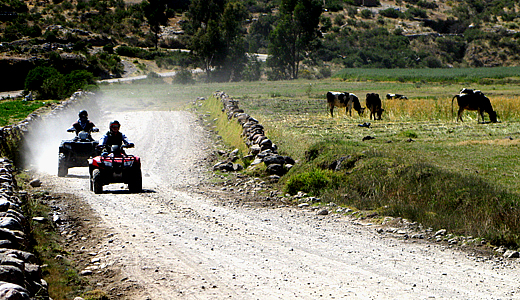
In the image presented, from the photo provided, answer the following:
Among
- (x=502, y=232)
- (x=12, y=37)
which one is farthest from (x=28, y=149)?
(x=12, y=37)

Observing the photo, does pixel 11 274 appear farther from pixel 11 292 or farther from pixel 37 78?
pixel 37 78

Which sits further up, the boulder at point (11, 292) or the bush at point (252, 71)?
the bush at point (252, 71)

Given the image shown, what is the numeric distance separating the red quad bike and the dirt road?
1.46 feet

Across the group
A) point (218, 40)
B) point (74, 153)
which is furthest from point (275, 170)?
point (218, 40)

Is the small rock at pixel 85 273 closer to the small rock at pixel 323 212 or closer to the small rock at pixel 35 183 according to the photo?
the small rock at pixel 323 212

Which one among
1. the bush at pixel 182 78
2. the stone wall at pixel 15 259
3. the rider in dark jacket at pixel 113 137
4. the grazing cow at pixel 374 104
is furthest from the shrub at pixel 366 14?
the stone wall at pixel 15 259

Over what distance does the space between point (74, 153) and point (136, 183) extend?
452cm

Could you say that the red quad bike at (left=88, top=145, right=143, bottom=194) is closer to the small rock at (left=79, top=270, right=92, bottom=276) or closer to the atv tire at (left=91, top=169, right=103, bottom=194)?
the atv tire at (left=91, top=169, right=103, bottom=194)

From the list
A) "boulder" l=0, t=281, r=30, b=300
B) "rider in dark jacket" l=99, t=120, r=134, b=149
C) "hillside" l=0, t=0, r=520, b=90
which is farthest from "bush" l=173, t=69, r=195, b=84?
"boulder" l=0, t=281, r=30, b=300

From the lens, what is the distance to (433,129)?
3094 centimetres

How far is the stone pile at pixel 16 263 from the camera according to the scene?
245 inches

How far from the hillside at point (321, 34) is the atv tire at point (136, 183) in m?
60.4

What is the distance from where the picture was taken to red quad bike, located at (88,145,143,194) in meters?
16.0

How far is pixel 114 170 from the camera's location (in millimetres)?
16031
